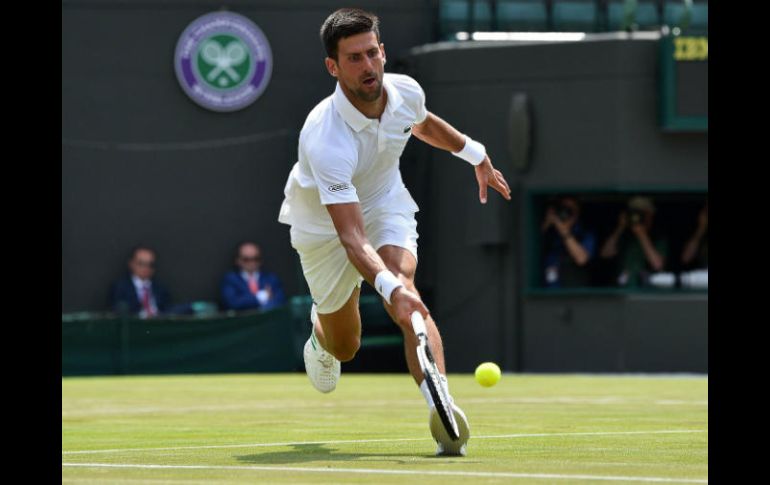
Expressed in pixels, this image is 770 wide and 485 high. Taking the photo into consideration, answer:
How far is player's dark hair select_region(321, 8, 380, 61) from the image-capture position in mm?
8242

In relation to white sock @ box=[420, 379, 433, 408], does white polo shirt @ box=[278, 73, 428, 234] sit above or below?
above

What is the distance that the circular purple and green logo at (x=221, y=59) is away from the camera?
74.3 ft

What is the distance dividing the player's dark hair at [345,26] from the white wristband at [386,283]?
49.9 inches

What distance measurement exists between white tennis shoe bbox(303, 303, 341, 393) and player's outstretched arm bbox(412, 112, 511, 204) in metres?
1.62

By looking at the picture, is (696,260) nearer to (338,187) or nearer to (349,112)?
(349,112)

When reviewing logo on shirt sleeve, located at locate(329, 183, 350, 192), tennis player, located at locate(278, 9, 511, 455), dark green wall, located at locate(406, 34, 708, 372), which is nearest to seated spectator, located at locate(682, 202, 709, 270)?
dark green wall, located at locate(406, 34, 708, 372)

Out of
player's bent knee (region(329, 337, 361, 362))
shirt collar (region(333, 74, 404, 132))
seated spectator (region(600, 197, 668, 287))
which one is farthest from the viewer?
seated spectator (region(600, 197, 668, 287))

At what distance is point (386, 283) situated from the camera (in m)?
7.77

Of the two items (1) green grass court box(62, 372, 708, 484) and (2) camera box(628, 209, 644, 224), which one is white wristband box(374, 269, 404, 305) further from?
(2) camera box(628, 209, 644, 224)

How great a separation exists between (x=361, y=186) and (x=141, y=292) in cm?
1286

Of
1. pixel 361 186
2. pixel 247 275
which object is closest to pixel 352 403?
pixel 361 186

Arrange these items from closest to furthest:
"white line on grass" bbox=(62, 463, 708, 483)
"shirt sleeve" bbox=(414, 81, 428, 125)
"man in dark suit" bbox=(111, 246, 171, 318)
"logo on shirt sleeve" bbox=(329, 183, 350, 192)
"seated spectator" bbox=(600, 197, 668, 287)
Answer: "white line on grass" bbox=(62, 463, 708, 483) < "logo on shirt sleeve" bbox=(329, 183, 350, 192) < "shirt sleeve" bbox=(414, 81, 428, 125) < "seated spectator" bbox=(600, 197, 668, 287) < "man in dark suit" bbox=(111, 246, 171, 318)

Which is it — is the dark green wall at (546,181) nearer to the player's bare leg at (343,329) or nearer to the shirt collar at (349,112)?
the player's bare leg at (343,329)
